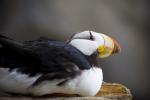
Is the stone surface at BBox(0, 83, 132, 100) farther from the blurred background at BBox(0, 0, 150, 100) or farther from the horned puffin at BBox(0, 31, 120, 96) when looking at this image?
the blurred background at BBox(0, 0, 150, 100)

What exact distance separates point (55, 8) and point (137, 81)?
348 mm

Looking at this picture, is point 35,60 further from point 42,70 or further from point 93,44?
point 93,44

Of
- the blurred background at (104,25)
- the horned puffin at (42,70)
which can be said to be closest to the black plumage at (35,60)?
the horned puffin at (42,70)

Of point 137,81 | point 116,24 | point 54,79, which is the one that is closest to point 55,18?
point 116,24

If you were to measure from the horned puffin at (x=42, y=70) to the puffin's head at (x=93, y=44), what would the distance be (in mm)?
34

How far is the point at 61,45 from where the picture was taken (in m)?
0.60

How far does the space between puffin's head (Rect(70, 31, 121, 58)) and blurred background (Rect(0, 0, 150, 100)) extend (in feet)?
1.07

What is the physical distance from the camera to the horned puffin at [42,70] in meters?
0.55

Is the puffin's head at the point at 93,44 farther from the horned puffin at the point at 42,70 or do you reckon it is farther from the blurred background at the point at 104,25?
the blurred background at the point at 104,25

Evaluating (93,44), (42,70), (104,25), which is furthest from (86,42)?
(104,25)

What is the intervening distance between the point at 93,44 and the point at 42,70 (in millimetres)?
125

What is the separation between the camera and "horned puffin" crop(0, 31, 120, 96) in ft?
1.82

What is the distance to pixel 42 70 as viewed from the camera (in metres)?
0.56

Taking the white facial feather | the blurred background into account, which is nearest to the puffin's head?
the white facial feather
